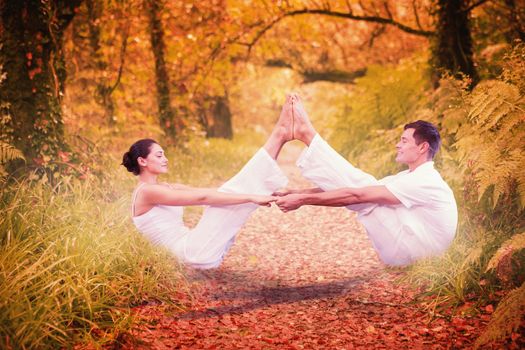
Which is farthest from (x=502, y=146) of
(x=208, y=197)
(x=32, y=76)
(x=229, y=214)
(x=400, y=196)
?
(x=32, y=76)

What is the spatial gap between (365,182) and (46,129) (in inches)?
166

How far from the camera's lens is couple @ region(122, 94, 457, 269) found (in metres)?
4.54

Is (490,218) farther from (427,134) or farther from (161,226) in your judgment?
(161,226)

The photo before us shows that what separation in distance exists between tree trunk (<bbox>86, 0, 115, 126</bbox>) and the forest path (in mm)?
6174

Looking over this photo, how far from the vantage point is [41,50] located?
252 inches

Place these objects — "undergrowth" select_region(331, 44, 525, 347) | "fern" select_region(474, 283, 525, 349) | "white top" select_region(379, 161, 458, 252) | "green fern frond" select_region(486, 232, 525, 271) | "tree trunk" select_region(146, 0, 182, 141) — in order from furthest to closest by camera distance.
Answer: "tree trunk" select_region(146, 0, 182, 141)
"white top" select_region(379, 161, 458, 252)
"undergrowth" select_region(331, 44, 525, 347)
"green fern frond" select_region(486, 232, 525, 271)
"fern" select_region(474, 283, 525, 349)

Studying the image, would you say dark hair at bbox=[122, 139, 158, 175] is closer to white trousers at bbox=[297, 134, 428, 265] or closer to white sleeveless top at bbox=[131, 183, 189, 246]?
white sleeveless top at bbox=[131, 183, 189, 246]

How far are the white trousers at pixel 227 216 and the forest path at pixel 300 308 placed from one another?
0.43 metres

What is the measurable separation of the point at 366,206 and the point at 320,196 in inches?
17.4

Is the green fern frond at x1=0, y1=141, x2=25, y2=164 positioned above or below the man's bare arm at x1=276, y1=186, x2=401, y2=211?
above

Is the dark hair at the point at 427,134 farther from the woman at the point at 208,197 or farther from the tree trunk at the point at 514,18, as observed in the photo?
the tree trunk at the point at 514,18

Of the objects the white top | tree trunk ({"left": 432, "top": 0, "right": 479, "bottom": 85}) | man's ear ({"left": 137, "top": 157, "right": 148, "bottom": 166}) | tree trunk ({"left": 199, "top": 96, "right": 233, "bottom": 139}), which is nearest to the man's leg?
man's ear ({"left": 137, "top": 157, "right": 148, "bottom": 166})

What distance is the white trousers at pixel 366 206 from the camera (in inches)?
183

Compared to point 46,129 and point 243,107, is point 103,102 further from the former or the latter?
point 243,107
